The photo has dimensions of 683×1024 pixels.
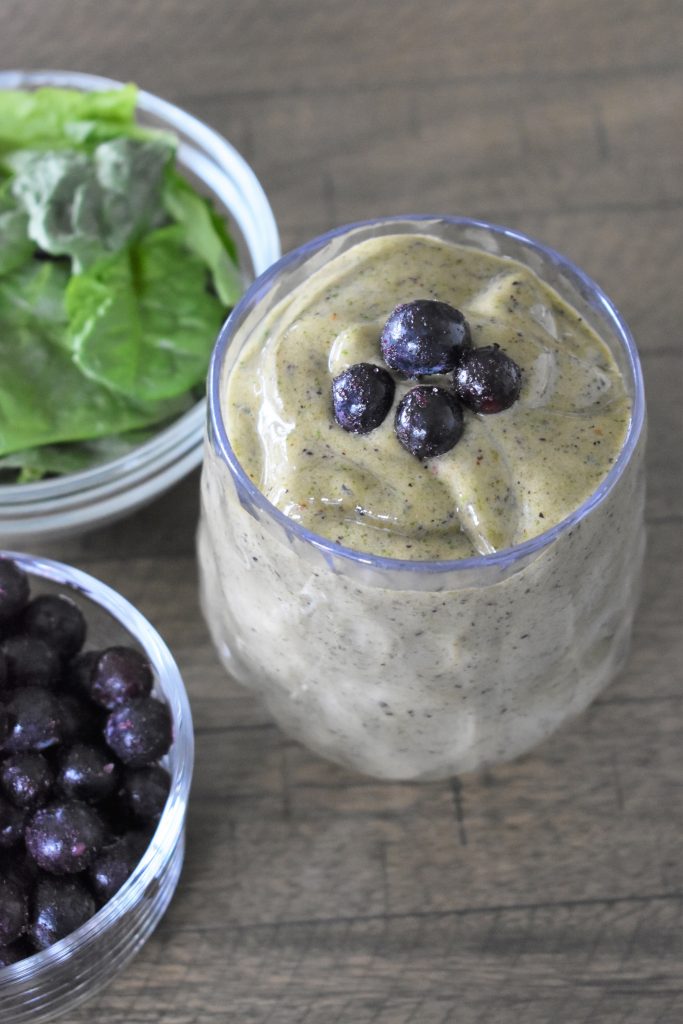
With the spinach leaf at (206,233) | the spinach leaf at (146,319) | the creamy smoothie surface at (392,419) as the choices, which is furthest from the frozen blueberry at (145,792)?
Answer: the spinach leaf at (206,233)

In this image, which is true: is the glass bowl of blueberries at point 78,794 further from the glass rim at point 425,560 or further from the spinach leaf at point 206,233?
the spinach leaf at point 206,233

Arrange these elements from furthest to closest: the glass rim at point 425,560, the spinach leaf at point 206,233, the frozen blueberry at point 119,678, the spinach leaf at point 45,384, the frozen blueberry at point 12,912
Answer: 1. the spinach leaf at point 206,233
2. the spinach leaf at point 45,384
3. the frozen blueberry at point 119,678
4. the frozen blueberry at point 12,912
5. the glass rim at point 425,560

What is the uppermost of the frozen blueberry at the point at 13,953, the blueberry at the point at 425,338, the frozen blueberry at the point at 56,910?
the blueberry at the point at 425,338

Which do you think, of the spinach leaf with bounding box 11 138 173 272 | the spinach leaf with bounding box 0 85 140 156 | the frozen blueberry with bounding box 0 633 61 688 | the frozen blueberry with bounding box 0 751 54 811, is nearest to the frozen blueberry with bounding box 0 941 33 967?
the frozen blueberry with bounding box 0 751 54 811

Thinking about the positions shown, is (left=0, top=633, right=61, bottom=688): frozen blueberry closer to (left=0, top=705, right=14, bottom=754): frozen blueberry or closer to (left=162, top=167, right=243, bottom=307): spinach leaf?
(left=0, top=705, right=14, bottom=754): frozen blueberry

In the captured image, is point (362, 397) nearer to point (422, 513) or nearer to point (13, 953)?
point (422, 513)

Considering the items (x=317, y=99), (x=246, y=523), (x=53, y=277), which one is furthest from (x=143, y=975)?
(x=317, y=99)

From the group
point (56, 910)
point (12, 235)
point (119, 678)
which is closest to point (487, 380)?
point (119, 678)

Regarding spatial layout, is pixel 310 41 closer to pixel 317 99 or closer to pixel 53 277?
pixel 317 99
